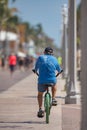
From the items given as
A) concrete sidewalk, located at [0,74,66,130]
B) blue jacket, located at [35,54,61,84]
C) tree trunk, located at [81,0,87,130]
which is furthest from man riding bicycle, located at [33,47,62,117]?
tree trunk, located at [81,0,87,130]

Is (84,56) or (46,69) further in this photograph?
(46,69)

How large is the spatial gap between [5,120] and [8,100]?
20.5ft

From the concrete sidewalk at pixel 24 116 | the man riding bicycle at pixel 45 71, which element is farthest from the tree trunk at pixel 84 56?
the man riding bicycle at pixel 45 71

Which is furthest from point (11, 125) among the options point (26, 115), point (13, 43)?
point (13, 43)

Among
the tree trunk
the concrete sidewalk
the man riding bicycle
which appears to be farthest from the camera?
the man riding bicycle

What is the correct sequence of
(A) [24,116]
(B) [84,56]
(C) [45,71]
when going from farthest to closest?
(A) [24,116] < (C) [45,71] < (B) [84,56]

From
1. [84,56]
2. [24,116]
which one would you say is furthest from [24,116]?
[84,56]

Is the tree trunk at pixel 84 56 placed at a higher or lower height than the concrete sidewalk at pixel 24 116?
higher

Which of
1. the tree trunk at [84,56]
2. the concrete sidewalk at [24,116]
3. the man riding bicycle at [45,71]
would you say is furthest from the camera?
the man riding bicycle at [45,71]

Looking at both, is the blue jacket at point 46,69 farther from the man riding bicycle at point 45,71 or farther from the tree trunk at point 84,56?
the tree trunk at point 84,56

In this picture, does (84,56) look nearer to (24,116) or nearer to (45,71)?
(45,71)

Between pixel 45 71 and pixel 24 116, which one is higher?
pixel 45 71

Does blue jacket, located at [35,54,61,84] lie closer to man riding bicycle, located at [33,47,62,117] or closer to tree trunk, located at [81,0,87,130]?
man riding bicycle, located at [33,47,62,117]

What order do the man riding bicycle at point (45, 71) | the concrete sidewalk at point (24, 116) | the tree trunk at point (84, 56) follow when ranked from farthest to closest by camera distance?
the man riding bicycle at point (45, 71), the concrete sidewalk at point (24, 116), the tree trunk at point (84, 56)
